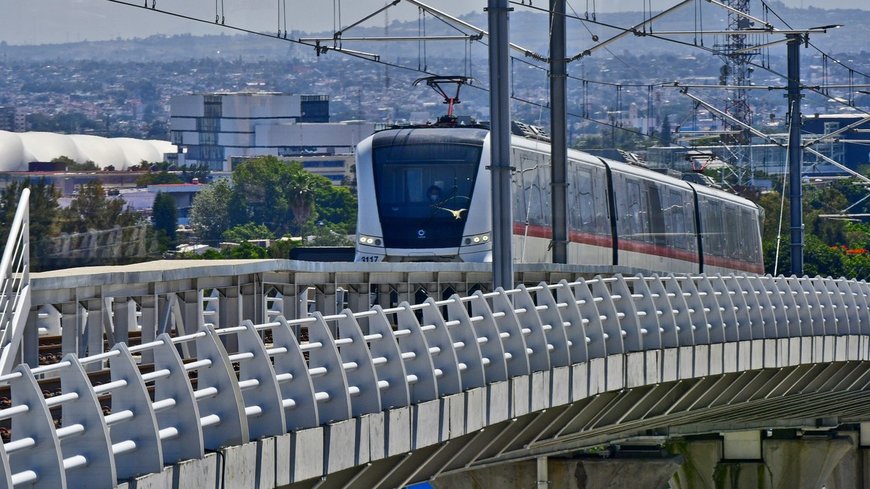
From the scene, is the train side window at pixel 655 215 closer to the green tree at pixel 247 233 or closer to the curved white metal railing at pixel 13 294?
the curved white metal railing at pixel 13 294

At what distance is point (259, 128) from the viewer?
566 feet

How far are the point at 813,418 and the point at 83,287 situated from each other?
73.0ft

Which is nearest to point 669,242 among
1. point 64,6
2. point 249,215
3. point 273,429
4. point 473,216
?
point 473,216

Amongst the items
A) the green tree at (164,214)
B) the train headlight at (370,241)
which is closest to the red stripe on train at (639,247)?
the train headlight at (370,241)

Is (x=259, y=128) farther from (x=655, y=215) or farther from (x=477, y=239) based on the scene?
(x=477, y=239)

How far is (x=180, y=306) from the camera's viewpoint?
78.0 ft

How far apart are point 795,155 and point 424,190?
10541 millimetres

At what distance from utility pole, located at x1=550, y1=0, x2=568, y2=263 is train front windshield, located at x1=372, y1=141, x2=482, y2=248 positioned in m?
5.19

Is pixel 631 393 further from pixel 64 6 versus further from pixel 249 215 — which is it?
pixel 249 215

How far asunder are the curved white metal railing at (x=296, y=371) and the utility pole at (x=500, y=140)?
524mm

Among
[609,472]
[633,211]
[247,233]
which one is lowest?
[609,472]

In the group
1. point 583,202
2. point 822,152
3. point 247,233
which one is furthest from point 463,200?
point 822,152

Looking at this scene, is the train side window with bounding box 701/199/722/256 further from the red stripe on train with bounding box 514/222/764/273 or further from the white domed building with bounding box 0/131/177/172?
the white domed building with bounding box 0/131/177/172

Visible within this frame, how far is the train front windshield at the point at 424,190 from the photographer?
112 ft
